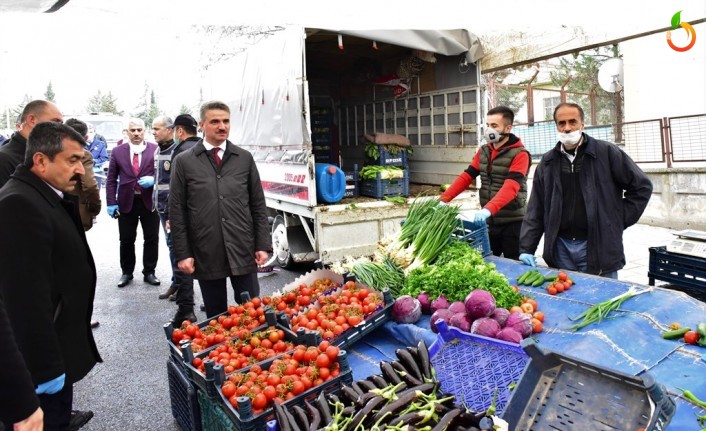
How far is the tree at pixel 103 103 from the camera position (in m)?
73.9

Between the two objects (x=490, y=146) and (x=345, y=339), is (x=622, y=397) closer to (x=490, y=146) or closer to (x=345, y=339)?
(x=345, y=339)

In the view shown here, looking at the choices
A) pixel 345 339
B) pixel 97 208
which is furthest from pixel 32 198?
pixel 97 208

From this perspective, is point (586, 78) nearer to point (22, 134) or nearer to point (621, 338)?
point (621, 338)

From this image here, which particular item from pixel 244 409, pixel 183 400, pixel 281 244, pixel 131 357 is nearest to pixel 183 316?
pixel 131 357

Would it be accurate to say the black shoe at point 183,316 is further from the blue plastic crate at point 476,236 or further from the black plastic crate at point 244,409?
the blue plastic crate at point 476,236

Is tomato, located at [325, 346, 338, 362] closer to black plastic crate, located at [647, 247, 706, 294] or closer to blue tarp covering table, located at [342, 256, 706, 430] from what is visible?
blue tarp covering table, located at [342, 256, 706, 430]

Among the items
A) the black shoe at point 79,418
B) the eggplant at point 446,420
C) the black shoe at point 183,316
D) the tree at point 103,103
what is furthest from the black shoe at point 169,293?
the tree at point 103,103


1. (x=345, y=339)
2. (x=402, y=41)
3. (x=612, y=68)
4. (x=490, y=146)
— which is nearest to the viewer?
(x=345, y=339)

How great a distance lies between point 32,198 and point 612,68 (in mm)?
13795

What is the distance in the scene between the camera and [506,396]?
2443 millimetres

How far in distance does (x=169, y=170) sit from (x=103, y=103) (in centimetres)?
7991

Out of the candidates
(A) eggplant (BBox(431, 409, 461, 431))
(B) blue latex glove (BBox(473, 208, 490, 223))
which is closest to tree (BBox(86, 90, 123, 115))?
(B) blue latex glove (BBox(473, 208, 490, 223))

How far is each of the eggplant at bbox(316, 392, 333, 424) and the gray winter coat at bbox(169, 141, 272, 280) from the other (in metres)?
1.98

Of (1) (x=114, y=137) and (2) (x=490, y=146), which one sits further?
(1) (x=114, y=137)
